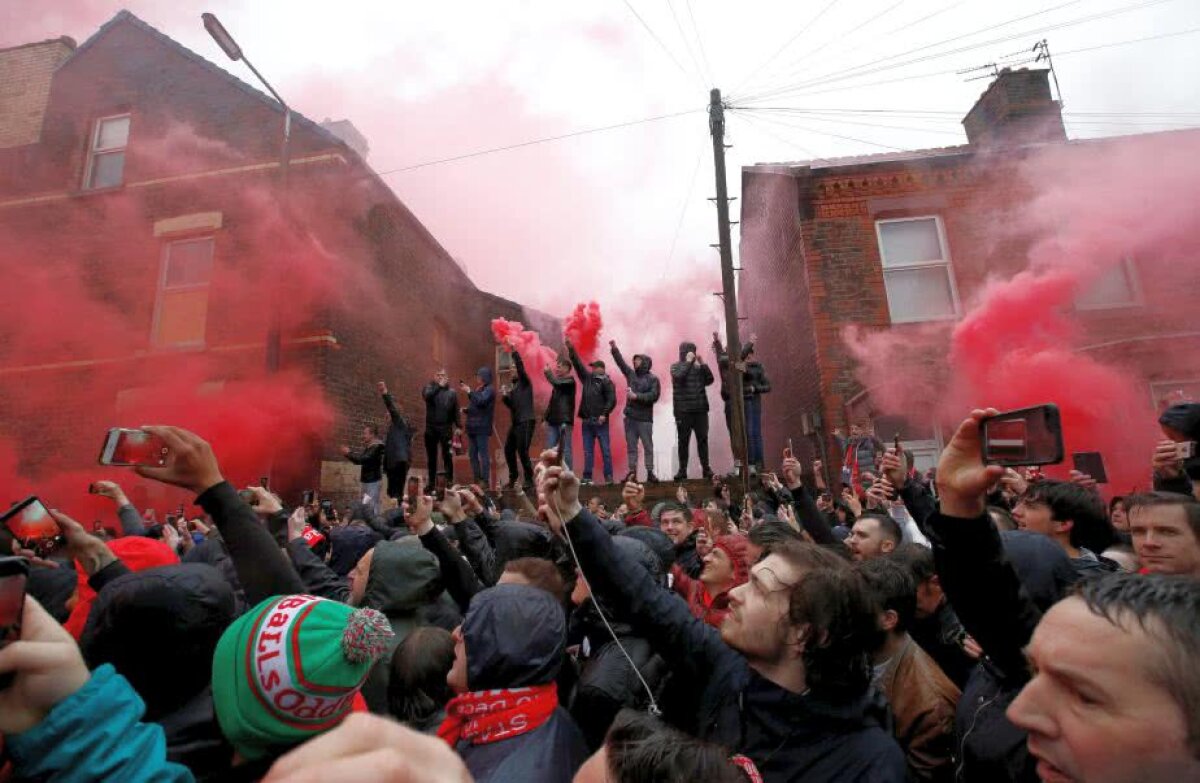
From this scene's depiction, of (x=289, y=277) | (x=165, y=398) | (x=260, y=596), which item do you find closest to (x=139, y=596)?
(x=260, y=596)

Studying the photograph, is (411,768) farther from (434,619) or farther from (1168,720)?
(434,619)

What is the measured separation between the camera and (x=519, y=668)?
200 centimetres

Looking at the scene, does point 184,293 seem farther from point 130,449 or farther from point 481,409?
point 130,449

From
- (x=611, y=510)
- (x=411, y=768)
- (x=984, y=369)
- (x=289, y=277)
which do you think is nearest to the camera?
(x=411, y=768)

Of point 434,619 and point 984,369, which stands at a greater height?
point 984,369

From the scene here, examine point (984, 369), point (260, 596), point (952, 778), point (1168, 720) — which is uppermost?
point (984, 369)

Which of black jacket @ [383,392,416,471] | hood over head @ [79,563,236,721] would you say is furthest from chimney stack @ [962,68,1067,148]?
hood over head @ [79,563,236,721]

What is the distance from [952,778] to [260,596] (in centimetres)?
229

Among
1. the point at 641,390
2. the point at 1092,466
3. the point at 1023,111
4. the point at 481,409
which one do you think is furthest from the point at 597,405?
the point at 1023,111

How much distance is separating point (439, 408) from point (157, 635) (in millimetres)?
8336

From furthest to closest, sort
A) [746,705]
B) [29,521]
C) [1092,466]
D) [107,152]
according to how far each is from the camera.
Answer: [107,152]
[1092,466]
[29,521]
[746,705]

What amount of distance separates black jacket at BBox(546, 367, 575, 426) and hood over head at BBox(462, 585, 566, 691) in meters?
7.16

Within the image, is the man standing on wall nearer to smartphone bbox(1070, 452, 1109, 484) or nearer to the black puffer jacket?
the black puffer jacket

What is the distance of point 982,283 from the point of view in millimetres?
10883
